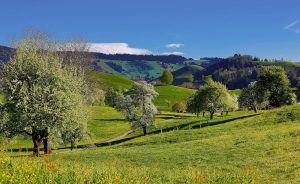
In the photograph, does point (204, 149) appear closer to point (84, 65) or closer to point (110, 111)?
point (84, 65)

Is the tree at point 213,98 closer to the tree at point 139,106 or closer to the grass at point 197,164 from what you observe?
the tree at point 139,106

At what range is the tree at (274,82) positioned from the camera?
315ft

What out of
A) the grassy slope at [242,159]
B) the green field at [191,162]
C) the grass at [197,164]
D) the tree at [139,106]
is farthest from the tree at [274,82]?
the grassy slope at [242,159]

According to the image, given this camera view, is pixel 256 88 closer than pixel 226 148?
No

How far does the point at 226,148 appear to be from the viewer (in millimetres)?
35469

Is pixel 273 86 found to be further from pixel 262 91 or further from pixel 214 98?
pixel 214 98

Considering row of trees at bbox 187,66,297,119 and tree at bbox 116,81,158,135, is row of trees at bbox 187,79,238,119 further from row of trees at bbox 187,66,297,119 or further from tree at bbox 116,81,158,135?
tree at bbox 116,81,158,135

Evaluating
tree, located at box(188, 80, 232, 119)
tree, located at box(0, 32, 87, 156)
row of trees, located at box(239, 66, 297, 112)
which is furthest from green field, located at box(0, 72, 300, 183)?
row of trees, located at box(239, 66, 297, 112)

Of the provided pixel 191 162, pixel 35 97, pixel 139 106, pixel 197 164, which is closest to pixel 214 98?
pixel 139 106

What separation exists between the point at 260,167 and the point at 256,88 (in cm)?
7890

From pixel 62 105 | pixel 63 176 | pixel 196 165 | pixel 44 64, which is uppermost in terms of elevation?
pixel 44 64

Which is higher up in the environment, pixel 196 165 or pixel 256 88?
pixel 256 88

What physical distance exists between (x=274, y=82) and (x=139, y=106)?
1552 inches

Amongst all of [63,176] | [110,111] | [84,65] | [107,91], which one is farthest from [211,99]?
[107,91]
